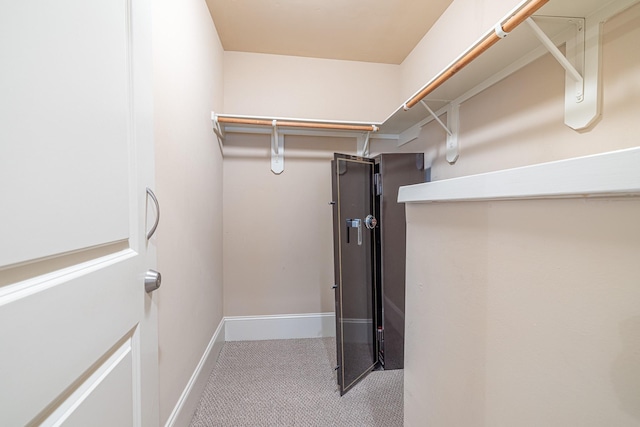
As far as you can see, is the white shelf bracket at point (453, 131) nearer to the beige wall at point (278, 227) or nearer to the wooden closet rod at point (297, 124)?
the wooden closet rod at point (297, 124)

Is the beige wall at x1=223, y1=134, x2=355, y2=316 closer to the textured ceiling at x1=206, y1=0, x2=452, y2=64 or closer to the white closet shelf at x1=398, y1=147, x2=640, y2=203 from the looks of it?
Result: the textured ceiling at x1=206, y1=0, x2=452, y2=64

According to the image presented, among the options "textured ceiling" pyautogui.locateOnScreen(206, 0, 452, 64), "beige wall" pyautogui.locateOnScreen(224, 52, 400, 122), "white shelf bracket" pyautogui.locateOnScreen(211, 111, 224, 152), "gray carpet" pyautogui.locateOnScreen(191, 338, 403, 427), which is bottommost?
"gray carpet" pyautogui.locateOnScreen(191, 338, 403, 427)

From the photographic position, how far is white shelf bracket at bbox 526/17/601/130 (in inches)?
32.3

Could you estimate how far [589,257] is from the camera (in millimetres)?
379

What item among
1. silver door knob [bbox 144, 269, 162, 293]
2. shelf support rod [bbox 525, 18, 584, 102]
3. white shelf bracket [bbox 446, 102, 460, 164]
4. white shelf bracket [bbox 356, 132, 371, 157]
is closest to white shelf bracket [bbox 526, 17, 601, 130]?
shelf support rod [bbox 525, 18, 584, 102]

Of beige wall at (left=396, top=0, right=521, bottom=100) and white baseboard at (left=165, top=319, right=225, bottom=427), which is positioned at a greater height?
beige wall at (left=396, top=0, right=521, bottom=100)

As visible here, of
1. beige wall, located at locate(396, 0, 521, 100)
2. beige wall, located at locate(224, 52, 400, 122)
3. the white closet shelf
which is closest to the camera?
the white closet shelf

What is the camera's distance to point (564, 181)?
15.3 inches

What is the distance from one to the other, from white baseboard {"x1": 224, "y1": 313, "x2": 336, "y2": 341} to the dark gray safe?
51 cm

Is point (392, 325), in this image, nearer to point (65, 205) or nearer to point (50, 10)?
point (65, 205)

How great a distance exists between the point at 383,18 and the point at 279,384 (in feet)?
8.33

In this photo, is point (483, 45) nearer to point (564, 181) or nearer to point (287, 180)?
point (564, 181)

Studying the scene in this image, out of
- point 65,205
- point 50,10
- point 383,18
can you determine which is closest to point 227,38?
point 383,18

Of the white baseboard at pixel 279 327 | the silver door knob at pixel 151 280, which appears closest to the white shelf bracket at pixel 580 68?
the silver door knob at pixel 151 280
